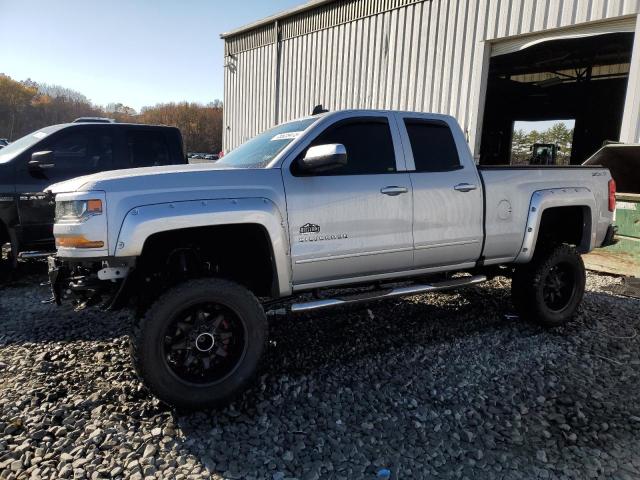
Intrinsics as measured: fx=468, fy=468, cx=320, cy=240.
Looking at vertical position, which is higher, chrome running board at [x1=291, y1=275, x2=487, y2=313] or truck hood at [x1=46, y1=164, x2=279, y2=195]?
truck hood at [x1=46, y1=164, x2=279, y2=195]

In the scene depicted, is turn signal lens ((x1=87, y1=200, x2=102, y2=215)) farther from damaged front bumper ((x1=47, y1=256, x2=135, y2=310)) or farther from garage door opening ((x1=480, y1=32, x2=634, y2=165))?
garage door opening ((x1=480, y1=32, x2=634, y2=165))

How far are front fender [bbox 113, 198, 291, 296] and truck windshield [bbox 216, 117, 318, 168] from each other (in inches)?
20.1

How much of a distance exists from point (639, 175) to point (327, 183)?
6.41 metres

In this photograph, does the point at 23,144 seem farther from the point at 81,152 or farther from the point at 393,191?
the point at 393,191

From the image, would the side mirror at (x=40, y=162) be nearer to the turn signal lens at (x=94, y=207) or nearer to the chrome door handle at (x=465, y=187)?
the turn signal lens at (x=94, y=207)

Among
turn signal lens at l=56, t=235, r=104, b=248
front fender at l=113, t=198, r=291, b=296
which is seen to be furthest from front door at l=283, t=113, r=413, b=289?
turn signal lens at l=56, t=235, r=104, b=248

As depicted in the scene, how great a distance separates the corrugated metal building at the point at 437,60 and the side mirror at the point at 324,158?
693 centimetres

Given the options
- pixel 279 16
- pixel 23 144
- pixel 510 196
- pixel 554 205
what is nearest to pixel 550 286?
pixel 554 205

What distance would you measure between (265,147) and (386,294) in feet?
5.30

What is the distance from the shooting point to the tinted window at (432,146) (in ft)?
13.5

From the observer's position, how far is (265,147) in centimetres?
401

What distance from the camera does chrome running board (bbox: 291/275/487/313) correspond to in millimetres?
3506

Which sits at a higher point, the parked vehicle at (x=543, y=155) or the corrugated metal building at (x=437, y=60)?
the corrugated metal building at (x=437, y=60)

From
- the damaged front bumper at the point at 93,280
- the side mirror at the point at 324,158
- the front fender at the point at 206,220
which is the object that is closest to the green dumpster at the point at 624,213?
the side mirror at the point at 324,158
